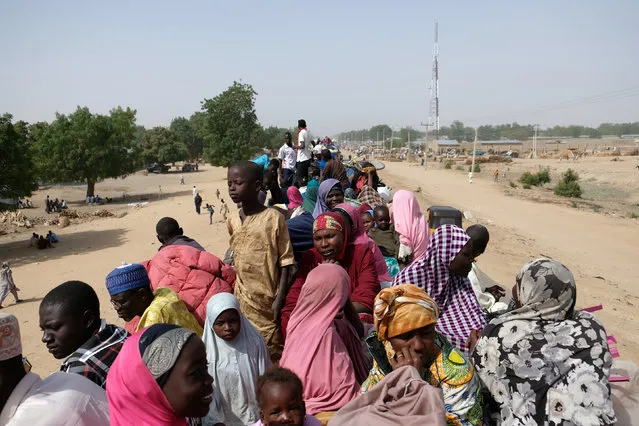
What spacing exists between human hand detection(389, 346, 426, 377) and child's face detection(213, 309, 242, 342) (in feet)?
3.48

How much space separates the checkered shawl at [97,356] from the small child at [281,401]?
3.22ft

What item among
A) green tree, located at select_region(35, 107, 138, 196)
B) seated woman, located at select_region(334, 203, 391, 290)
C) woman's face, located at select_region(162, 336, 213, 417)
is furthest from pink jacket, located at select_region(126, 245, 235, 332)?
green tree, located at select_region(35, 107, 138, 196)

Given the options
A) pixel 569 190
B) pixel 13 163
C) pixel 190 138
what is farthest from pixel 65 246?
pixel 190 138

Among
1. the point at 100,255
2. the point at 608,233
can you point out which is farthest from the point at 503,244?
the point at 100,255

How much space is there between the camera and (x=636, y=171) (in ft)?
151

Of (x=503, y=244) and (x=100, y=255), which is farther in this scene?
(x=100, y=255)

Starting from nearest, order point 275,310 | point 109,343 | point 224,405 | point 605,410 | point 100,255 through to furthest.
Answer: point 605,410 → point 109,343 → point 224,405 → point 275,310 → point 100,255

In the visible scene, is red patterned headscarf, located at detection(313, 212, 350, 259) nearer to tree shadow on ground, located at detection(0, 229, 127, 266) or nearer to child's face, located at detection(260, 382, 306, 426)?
child's face, located at detection(260, 382, 306, 426)

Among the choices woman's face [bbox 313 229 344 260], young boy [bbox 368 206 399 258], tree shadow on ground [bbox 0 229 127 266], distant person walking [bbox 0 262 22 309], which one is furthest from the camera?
tree shadow on ground [bbox 0 229 127 266]

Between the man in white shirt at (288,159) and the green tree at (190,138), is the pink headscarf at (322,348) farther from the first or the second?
the green tree at (190,138)

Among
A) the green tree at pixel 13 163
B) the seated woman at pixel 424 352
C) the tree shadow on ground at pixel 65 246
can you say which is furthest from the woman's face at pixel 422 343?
the green tree at pixel 13 163

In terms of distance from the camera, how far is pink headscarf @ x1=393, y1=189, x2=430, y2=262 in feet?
17.7

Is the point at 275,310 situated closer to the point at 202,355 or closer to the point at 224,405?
the point at 224,405

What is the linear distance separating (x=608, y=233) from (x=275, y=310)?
22.9 metres
